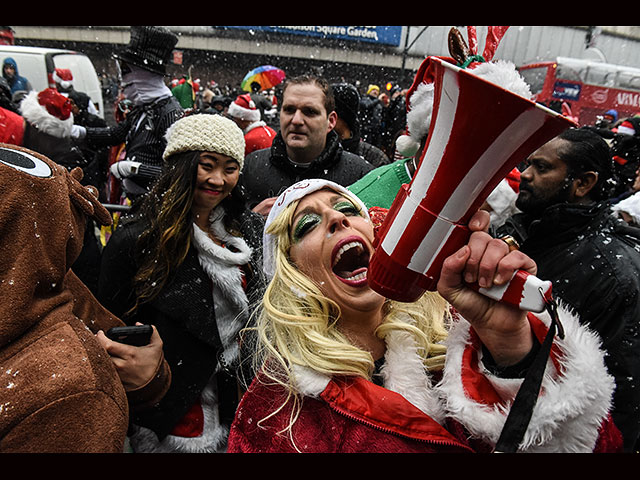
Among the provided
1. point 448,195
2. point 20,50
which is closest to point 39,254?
point 448,195

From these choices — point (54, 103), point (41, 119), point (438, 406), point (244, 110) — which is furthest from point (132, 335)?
point (244, 110)

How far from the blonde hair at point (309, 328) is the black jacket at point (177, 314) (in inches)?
18.9

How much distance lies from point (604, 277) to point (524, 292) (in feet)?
5.59

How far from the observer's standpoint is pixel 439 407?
4.12 feet

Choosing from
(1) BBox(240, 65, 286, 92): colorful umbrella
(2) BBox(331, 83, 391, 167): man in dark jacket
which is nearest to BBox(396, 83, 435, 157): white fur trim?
(2) BBox(331, 83, 391, 167): man in dark jacket

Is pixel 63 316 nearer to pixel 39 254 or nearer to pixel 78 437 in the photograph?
pixel 39 254

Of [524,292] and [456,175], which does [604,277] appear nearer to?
[524,292]

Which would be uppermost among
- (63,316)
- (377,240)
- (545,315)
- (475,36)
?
(475,36)

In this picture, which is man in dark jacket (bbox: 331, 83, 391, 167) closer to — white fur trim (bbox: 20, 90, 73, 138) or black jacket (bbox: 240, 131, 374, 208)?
black jacket (bbox: 240, 131, 374, 208)

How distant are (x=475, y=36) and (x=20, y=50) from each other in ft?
33.4

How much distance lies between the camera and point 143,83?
12.1 ft

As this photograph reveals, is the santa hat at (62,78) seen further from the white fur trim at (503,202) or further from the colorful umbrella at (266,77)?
the white fur trim at (503,202)

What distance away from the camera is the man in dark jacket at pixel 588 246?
7.14 ft

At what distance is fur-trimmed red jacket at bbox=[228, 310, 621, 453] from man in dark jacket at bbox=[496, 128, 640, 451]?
1.09 metres
